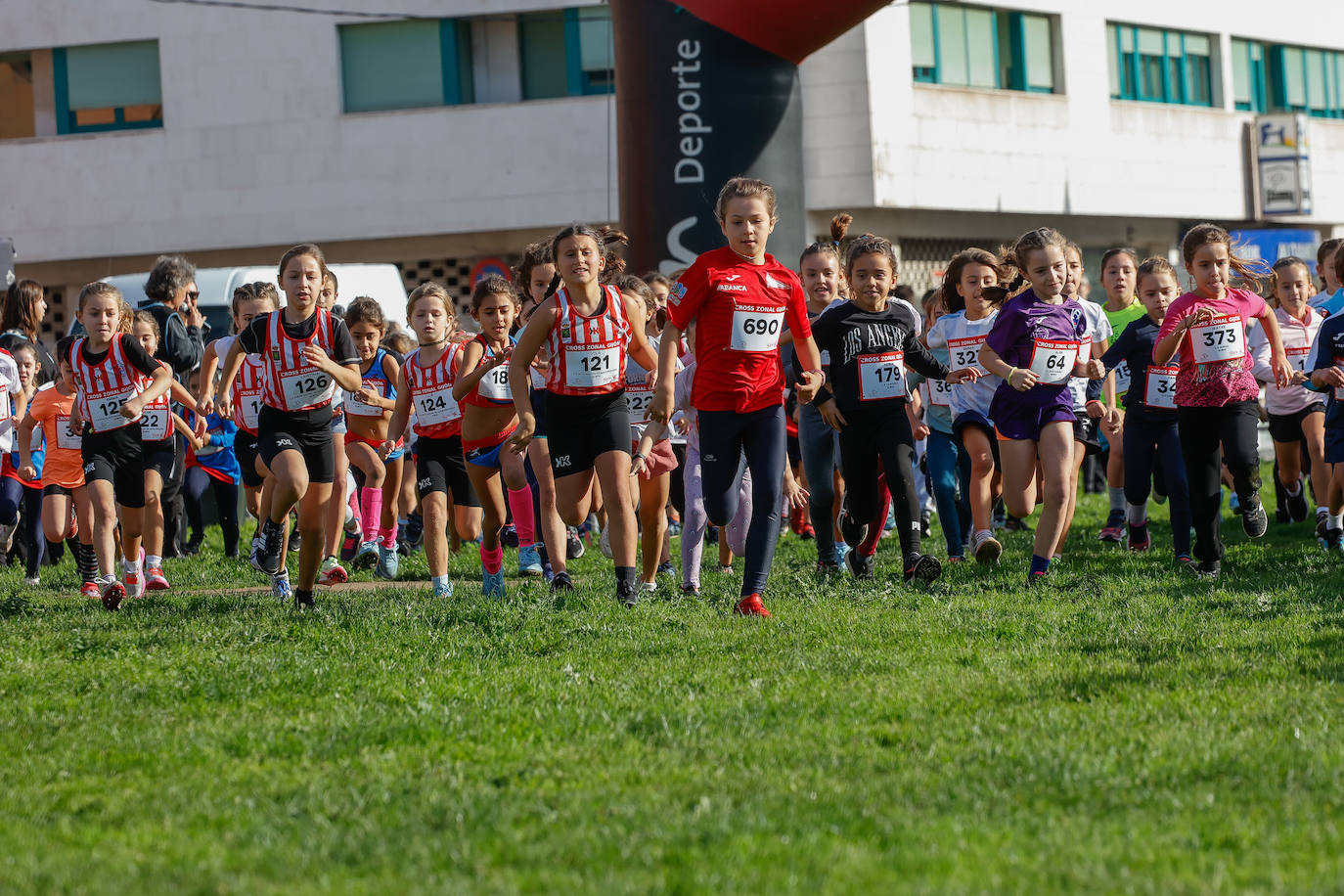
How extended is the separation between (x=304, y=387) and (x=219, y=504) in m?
5.25

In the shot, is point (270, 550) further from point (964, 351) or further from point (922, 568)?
point (964, 351)

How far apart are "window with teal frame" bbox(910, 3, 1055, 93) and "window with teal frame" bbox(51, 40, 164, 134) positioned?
1347cm

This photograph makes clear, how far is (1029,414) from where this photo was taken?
365 inches

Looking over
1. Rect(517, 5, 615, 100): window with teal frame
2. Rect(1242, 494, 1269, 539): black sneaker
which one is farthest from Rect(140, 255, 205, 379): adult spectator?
Rect(517, 5, 615, 100): window with teal frame

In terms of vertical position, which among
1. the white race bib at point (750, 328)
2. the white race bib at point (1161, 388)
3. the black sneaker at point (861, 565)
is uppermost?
the white race bib at point (750, 328)

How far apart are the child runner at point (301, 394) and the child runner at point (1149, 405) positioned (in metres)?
4.66

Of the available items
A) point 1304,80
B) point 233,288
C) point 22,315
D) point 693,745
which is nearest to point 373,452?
point 22,315

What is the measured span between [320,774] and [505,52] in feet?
85.6

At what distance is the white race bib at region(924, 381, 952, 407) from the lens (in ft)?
38.5

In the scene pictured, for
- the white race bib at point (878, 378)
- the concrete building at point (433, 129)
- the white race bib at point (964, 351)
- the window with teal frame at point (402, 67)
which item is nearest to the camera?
the white race bib at point (878, 378)

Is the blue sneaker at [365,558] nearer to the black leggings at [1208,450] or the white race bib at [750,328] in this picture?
the white race bib at [750,328]

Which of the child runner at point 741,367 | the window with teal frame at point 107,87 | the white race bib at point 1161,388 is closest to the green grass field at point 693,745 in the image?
the child runner at point 741,367

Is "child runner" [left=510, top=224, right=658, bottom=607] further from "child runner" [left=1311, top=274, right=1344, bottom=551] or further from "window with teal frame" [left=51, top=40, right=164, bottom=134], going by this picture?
"window with teal frame" [left=51, top=40, right=164, bottom=134]

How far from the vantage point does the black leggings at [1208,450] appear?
9.55 m
